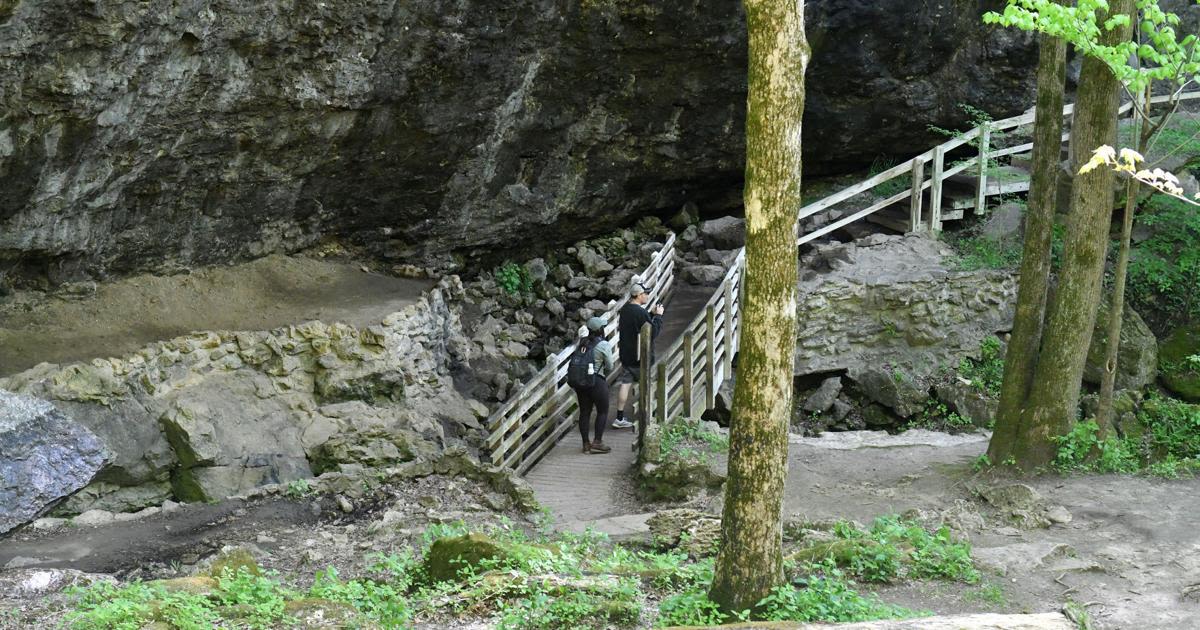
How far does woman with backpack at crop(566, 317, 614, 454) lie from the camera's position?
1238cm

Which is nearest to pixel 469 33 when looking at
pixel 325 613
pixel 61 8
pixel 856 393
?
pixel 61 8

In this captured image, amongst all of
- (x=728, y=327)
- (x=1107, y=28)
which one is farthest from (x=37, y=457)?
(x=1107, y=28)

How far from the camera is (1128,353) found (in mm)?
15617

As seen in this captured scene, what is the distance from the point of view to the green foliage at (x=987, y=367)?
15.7 metres

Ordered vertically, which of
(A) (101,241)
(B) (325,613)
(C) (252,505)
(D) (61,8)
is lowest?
(C) (252,505)

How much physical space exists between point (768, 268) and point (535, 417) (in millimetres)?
7466

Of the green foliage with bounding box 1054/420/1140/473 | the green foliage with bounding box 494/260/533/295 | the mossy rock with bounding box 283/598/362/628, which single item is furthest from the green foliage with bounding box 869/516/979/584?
the green foliage with bounding box 494/260/533/295

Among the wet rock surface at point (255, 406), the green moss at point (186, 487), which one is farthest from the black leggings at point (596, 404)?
the green moss at point (186, 487)

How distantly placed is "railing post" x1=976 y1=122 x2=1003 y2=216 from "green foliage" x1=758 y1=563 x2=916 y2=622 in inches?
480

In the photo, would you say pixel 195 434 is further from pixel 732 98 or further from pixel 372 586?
pixel 732 98

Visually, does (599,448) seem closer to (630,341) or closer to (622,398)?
(622,398)

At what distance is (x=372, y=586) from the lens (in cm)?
707

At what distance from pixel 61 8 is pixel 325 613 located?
23.3ft

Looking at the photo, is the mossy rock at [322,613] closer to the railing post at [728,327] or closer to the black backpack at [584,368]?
the black backpack at [584,368]
